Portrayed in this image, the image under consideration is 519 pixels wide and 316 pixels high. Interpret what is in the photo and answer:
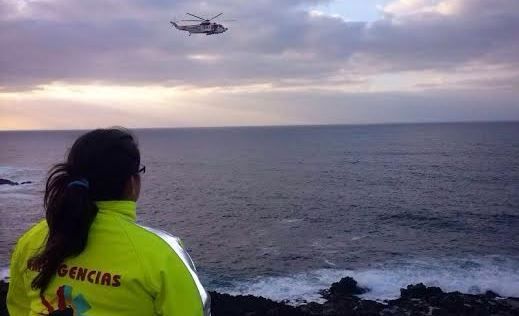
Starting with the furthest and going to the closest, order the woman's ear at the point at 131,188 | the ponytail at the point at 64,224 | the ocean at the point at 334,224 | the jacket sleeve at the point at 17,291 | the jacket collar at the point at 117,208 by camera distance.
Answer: the ocean at the point at 334,224
the jacket sleeve at the point at 17,291
the woman's ear at the point at 131,188
the jacket collar at the point at 117,208
the ponytail at the point at 64,224

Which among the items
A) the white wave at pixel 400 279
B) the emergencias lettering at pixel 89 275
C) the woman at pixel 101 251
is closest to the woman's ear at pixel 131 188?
the woman at pixel 101 251

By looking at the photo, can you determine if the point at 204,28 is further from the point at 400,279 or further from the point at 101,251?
the point at 101,251

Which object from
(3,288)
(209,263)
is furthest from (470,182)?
(3,288)

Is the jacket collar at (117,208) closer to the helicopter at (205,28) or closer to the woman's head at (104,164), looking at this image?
the woman's head at (104,164)

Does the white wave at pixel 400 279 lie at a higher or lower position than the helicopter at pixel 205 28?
lower

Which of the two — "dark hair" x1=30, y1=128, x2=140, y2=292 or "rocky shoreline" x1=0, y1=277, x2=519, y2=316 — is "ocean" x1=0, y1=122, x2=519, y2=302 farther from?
"dark hair" x1=30, y1=128, x2=140, y2=292

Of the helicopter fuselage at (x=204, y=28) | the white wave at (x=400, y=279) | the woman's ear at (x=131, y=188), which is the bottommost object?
the white wave at (x=400, y=279)

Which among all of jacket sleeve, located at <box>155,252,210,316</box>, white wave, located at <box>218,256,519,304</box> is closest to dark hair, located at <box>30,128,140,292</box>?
jacket sleeve, located at <box>155,252,210,316</box>
